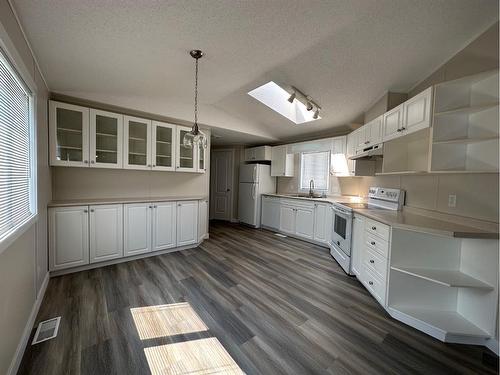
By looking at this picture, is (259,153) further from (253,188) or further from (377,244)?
(377,244)

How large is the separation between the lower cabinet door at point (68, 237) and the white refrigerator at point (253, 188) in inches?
141

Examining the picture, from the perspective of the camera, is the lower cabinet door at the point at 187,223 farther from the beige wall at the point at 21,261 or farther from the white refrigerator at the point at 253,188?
the white refrigerator at the point at 253,188

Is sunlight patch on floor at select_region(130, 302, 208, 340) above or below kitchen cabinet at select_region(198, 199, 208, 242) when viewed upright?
below

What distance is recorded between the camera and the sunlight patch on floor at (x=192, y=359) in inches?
58.4

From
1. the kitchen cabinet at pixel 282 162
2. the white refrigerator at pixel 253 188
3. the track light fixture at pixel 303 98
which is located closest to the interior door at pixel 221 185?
the white refrigerator at pixel 253 188

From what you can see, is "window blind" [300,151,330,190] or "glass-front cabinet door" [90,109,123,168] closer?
"glass-front cabinet door" [90,109,123,168]

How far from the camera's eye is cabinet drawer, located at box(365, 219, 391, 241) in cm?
222

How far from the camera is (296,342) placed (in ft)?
5.81

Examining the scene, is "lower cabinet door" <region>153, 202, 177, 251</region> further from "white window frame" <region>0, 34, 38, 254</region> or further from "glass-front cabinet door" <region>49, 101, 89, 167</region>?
"white window frame" <region>0, 34, 38, 254</region>

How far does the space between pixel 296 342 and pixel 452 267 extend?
1.64 metres

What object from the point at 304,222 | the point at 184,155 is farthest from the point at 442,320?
the point at 184,155

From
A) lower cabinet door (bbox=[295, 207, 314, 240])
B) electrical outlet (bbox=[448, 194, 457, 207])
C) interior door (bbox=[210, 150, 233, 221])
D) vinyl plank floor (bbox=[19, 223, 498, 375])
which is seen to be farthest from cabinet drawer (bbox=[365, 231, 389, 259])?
interior door (bbox=[210, 150, 233, 221])

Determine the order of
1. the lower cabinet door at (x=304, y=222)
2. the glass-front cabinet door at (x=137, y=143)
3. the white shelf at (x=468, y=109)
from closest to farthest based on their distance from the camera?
the white shelf at (x=468, y=109) → the glass-front cabinet door at (x=137, y=143) → the lower cabinet door at (x=304, y=222)

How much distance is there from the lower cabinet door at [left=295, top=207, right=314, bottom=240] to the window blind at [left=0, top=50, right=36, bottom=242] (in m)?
4.02
